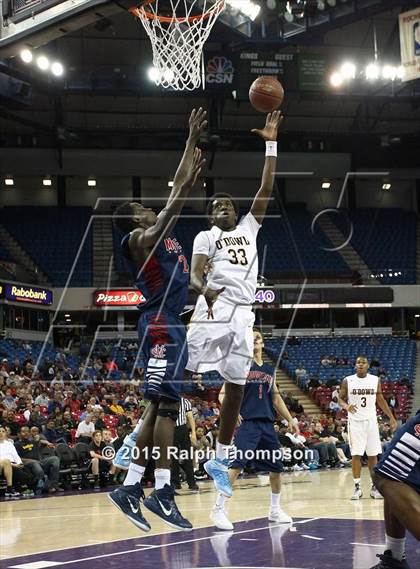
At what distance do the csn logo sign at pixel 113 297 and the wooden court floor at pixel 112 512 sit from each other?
16.6 m

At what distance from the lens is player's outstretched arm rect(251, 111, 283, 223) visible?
618 cm

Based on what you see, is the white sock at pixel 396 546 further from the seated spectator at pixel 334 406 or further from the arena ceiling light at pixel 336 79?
the arena ceiling light at pixel 336 79

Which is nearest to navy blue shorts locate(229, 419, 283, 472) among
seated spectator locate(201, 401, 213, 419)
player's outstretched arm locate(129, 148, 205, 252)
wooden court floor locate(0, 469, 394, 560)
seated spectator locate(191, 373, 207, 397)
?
wooden court floor locate(0, 469, 394, 560)

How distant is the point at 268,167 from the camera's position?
6.22 m

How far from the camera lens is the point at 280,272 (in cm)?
3275

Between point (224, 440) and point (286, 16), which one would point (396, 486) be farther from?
point (286, 16)

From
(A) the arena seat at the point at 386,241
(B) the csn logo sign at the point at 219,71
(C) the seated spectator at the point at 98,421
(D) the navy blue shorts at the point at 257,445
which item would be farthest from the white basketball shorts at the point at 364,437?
(A) the arena seat at the point at 386,241

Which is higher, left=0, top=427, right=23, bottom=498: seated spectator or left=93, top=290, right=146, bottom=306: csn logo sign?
left=93, top=290, right=146, bottom=306: csn logo sign

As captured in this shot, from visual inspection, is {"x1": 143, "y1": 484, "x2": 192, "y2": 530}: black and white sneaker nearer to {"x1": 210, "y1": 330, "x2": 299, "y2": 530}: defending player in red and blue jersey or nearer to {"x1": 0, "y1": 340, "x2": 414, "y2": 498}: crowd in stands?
{"x1": 210, "y1": 330, "x2": 299, "y2": 530}: defending player in red and blue jersey

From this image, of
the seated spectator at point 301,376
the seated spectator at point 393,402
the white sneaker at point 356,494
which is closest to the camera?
the white sneaker at point 356,494

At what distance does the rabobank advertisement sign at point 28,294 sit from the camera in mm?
27555

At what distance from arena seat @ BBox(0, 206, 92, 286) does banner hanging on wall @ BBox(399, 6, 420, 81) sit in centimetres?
1658

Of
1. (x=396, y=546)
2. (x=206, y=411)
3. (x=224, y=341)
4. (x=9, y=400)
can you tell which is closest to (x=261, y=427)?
(x=224, y=341)

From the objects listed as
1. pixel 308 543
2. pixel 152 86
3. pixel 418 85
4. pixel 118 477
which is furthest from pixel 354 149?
pixel 308 543
